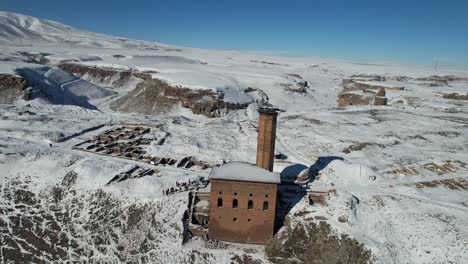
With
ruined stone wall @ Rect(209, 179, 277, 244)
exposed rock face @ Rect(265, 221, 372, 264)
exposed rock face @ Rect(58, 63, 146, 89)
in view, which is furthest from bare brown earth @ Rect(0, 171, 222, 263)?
exposed rock face @ Rect(58, 63, 146, 89)

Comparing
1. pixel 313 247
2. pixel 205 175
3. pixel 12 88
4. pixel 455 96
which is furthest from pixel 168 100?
pixel 455 96

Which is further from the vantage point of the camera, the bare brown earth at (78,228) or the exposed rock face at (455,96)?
the exposed rock face at (455,96)

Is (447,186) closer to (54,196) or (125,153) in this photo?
(125,153)

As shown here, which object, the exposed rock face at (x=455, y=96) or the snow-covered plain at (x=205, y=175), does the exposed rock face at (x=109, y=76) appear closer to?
the snow-covered plain at (x=205, y=175)

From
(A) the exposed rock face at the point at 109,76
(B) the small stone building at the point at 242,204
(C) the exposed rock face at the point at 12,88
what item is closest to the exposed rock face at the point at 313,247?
(B) the small stone building at the point at 242,204

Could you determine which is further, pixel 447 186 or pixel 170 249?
pixel 447 186

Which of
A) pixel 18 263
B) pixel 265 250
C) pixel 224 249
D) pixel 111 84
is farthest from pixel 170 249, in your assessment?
pixel 111 84

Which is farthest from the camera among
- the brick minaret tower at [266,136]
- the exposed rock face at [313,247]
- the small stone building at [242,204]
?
the brick minaret tower at [266,136]
